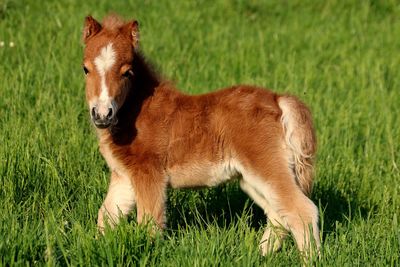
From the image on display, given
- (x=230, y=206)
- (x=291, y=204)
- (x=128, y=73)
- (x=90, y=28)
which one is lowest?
(x=230, y=206)

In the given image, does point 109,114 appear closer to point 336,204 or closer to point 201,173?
point 201,173

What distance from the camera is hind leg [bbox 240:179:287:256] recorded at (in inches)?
221

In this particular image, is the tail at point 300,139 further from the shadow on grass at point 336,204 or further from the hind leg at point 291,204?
the shadow on grass at point 336,204

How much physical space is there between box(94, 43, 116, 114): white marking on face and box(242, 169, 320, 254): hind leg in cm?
116

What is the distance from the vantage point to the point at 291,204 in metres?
5.45

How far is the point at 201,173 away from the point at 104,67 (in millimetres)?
1025

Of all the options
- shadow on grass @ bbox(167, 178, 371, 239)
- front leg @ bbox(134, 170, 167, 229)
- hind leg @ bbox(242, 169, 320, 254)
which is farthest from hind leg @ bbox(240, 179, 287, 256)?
front leg @ bbox(134, 170, 167, 229)

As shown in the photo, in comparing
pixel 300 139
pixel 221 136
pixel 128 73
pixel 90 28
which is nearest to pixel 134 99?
pixel 128 73

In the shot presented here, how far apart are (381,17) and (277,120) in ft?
25.2

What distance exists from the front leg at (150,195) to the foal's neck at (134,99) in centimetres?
30

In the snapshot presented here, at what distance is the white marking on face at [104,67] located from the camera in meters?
5.36

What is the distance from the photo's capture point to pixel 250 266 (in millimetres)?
4977

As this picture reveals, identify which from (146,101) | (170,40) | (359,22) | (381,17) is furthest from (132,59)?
(381,17)

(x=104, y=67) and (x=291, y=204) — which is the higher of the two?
(x=104, y=67)
